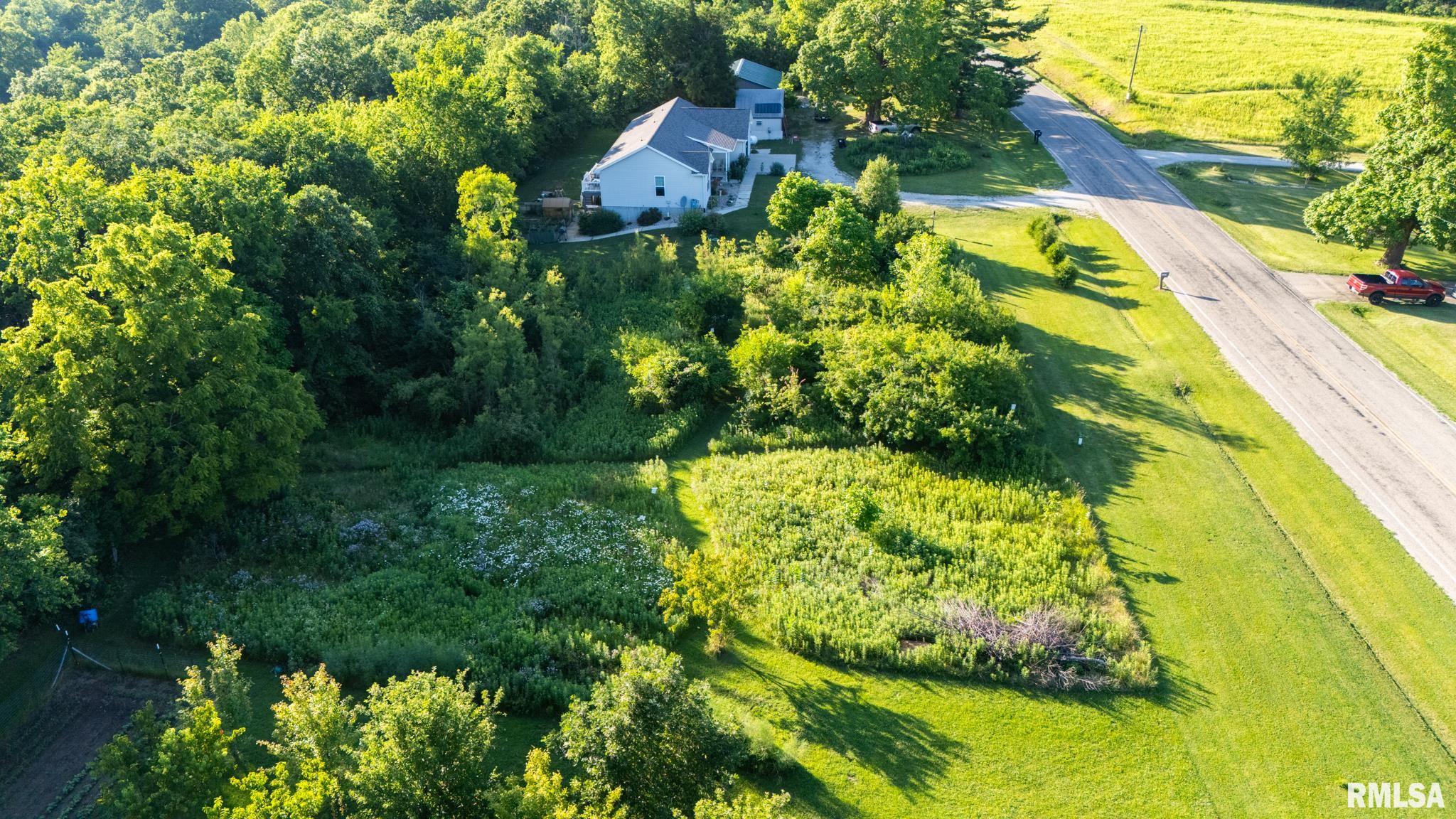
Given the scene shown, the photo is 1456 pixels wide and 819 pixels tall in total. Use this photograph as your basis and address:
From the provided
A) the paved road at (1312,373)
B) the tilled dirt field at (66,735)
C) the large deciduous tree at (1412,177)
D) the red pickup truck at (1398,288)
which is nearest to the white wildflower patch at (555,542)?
the tilled dirt field at (66,735)

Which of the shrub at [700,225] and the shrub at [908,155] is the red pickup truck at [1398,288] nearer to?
the shrub at [908,155]

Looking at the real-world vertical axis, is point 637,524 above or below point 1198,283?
below

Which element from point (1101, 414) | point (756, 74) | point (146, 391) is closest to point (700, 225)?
point (756, 74)

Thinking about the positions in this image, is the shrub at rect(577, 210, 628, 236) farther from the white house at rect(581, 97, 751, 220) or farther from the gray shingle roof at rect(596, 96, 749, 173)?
the gray shingle roof at rect(596, 96, 749, 173)

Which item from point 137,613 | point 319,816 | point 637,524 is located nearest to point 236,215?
point 137,613

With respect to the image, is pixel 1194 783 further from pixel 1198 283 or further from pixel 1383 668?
pixel 1198 283

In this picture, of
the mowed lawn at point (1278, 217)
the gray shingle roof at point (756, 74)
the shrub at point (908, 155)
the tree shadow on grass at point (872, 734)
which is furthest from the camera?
the gray shingle roof at point (756, 74)

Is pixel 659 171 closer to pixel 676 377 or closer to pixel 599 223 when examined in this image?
pixel 599 223
